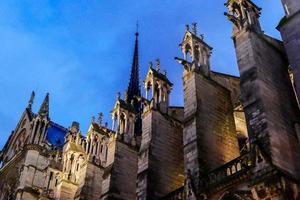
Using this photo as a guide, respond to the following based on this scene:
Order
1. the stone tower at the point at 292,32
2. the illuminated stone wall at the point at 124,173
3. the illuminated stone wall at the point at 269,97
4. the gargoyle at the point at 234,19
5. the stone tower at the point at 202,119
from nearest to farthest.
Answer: the illuminated stone wall at the point at 269,97
the stone tower at the point at 292,32
the stone tower at the point at 202,119
the gargoyle at the point at 234,19
the illuminated stone wall at the point at 124,173

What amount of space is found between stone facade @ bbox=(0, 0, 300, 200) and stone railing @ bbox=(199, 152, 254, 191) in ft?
0.12

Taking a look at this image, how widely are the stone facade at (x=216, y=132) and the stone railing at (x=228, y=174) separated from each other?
4 cm

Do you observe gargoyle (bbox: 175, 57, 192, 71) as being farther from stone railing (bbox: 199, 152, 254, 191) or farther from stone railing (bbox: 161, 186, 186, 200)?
stone railing (bbox: 199, 152, 254, 191)

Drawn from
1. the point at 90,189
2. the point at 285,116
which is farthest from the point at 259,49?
the point at 90,189

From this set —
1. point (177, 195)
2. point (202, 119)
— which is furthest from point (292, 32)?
point (177, 195)

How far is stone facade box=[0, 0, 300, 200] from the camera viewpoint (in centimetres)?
1468

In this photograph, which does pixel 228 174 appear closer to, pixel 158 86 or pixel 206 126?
pixel 206 126

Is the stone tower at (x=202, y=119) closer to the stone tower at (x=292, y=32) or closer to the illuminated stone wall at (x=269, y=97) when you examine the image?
the illuminated stone wall at (x=269, y=97)

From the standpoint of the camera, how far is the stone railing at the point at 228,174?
14984 mm

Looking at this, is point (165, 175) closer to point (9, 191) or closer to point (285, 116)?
point (285, 116)

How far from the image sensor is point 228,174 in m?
15.9

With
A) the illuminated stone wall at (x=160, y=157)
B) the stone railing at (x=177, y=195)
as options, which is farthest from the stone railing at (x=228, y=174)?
the illuminated stone wall at (x=160, y=157)

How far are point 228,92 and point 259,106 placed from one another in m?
5.59

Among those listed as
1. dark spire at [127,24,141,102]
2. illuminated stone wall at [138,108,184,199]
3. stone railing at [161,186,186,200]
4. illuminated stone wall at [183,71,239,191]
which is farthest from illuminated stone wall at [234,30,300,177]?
dark spire at [127,24,141,102]
